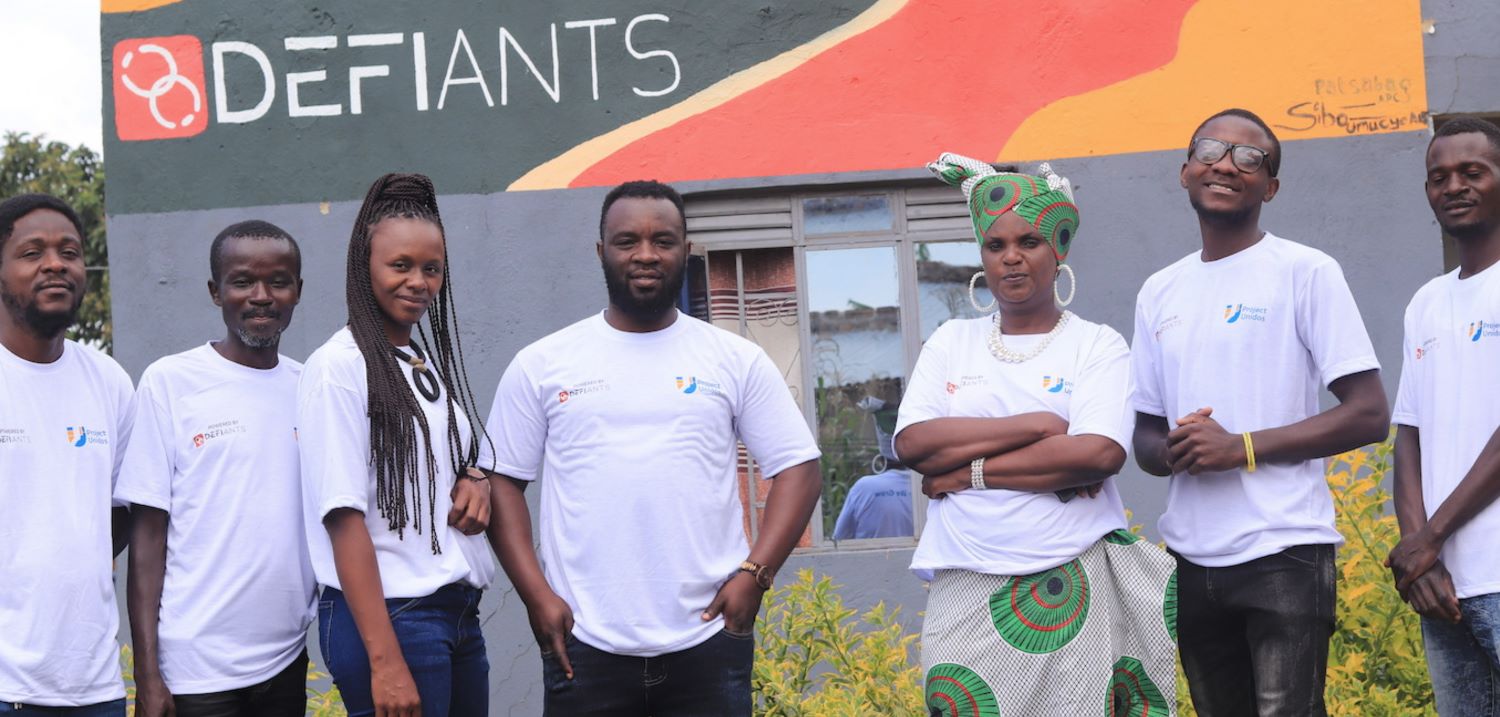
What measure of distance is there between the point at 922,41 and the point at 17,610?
16.0 feet

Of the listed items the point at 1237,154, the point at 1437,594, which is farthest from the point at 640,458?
the point at 1437,594

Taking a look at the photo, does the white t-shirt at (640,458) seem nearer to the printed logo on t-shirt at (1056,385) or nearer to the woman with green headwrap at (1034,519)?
the woman with green headwrap at (1034,519)

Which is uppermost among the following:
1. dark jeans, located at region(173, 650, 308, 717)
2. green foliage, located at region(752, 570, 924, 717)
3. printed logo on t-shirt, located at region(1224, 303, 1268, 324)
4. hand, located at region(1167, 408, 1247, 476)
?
printed logo on t-shirt, located at region(1224, 303, 1268, 324)

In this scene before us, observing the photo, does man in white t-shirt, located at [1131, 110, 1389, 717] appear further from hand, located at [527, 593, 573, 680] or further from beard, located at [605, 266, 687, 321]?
hand, located at [527, 593, 573, 680]

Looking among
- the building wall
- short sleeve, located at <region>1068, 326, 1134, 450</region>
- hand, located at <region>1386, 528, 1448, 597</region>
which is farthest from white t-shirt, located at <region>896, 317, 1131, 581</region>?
the building wall

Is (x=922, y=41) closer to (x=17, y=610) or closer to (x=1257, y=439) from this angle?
(x=1257, y=439)

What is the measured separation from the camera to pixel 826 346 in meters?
7.19

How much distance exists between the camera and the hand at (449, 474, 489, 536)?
11.7ft

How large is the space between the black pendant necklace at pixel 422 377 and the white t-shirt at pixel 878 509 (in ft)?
12.2

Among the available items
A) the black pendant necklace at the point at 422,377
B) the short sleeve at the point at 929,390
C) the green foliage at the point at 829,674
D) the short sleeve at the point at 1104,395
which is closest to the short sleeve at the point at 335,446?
the black pendant necklace at the point at 422,377

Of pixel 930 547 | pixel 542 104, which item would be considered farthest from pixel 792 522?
pixel 542 104

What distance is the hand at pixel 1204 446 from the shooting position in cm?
375

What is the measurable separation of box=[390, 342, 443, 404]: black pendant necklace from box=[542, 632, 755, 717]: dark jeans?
679 mm

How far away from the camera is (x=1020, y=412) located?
3.81m
